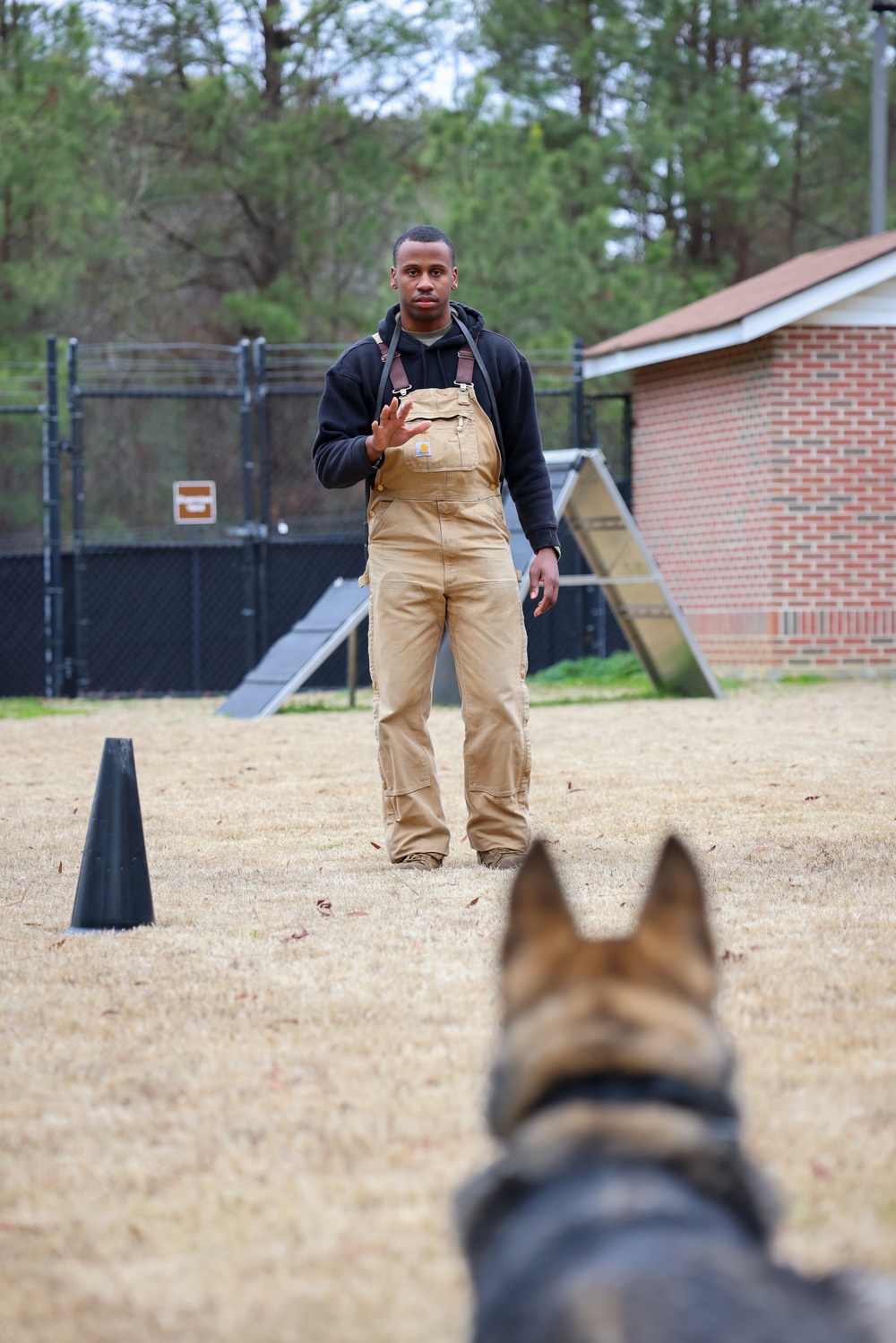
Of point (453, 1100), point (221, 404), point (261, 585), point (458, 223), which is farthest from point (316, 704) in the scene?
point (453, 1100)

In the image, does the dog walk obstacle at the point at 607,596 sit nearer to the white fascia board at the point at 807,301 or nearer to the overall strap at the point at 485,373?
the white fascia board at the point at 807,301

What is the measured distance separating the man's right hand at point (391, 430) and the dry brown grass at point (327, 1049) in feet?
4.86

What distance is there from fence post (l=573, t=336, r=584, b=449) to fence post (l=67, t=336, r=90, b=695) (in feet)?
16.4

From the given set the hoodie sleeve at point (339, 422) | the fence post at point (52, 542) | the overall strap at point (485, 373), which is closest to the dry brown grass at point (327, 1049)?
the hoodie sleeve at point (339, 422)

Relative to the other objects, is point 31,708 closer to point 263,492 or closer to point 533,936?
point 263,492

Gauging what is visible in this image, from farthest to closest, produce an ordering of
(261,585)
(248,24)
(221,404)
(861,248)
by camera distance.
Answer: (221,404), (248,24), (861,248), (261,585)

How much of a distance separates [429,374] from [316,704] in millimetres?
8159

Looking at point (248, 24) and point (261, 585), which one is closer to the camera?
point (261, 585)

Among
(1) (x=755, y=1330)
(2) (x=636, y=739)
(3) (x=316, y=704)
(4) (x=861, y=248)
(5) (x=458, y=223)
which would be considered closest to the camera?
(1) (x=755, y=1330)

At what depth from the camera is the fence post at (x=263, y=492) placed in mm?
15109

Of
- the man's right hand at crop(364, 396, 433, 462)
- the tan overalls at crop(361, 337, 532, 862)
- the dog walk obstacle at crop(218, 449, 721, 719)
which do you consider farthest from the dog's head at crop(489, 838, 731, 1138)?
the dog walk obstacle at crop(218, 449, 721, 719)

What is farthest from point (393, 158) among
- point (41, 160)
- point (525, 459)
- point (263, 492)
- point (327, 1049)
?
point (327, 1049)

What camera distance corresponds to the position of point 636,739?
10062mm

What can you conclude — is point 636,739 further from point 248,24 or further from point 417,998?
point 248,24
